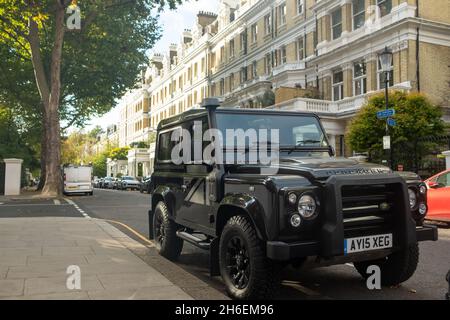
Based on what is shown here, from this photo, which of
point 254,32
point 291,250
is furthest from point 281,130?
point 254,32

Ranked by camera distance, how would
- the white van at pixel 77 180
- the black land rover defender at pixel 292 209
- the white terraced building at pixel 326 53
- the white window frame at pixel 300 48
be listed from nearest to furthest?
1. the black land rover defender at pixel 292 209
2. the white terraced building at pixel 326 53
3. the white van at pixel 77 180
4. the white window frame at pixel 300 48

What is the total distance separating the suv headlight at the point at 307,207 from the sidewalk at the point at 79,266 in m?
1.40

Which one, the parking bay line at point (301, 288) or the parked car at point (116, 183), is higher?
the parked car at point (116, 183)

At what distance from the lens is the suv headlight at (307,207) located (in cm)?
429

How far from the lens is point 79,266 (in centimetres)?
631

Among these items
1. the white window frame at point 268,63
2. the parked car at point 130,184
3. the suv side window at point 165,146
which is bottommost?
the parked car at point 130,184

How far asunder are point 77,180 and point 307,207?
96.5 feet

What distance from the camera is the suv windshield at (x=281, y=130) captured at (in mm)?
5754

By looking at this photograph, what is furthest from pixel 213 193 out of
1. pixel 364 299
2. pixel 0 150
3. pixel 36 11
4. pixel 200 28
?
pixel 200 28

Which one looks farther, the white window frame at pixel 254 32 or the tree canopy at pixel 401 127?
the white window frame at pixel 254 32

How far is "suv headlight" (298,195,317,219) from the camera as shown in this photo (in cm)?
429

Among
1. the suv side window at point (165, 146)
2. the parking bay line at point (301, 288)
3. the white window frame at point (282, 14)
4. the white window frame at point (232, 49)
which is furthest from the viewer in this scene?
the white window frame at point (232, 49)

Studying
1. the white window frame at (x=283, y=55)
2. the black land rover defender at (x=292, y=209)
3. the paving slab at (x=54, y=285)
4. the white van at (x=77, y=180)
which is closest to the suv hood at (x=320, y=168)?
the black land rover defender at (x=292, y=209)

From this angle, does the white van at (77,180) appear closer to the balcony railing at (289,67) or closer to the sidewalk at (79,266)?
the balcony railing at (289,67)
